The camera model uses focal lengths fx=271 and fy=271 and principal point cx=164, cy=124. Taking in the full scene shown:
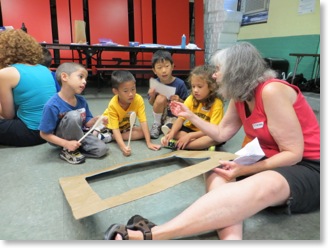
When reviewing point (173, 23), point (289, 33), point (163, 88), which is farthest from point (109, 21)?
→ point (163, 88)

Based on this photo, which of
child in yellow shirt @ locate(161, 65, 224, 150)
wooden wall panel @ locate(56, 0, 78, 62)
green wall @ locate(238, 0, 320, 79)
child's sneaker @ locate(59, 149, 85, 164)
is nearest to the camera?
child's sneaker @ locate(59, 149, 85, 164)

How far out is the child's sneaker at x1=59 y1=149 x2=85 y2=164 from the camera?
1597 mm

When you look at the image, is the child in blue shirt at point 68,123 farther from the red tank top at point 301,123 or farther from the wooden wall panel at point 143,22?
the wooden wall panel at point 143,22

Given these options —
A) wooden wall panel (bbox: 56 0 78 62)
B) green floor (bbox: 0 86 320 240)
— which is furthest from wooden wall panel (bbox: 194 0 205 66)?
green floor (bbox: 0 86 320 240)

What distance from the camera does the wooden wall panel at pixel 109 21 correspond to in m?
5.25

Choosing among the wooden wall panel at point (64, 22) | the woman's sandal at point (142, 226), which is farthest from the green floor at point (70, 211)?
the wooden wall panel at point (64, 22)

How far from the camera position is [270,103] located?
39.5 inches

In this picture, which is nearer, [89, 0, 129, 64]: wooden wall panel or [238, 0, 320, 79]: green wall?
[238, 0, 320, 79]: green wall

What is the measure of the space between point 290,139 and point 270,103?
150 mm

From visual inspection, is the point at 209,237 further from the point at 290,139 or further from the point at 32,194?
the point at 32,194

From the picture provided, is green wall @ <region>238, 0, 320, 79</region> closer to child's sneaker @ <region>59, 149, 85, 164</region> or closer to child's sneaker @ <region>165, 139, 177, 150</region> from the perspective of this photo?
child's sneaker @ <region>165, 139, 177, 150</region>

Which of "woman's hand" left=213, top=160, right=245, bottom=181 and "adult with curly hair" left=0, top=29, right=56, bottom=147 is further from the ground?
"adult with curly hair" left=0, top=29, right=56, bottom=147

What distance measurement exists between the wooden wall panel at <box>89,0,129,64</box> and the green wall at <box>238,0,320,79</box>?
2517 millimetres

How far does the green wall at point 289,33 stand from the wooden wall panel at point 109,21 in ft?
8.26
